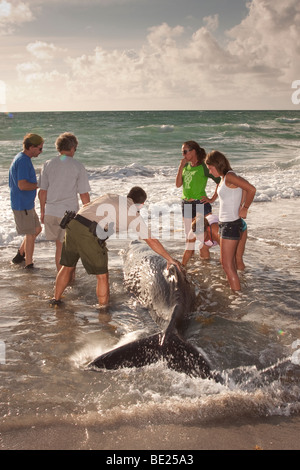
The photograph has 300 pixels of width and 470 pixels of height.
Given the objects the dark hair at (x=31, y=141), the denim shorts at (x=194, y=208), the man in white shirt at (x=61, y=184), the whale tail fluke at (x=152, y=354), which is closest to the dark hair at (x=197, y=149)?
the denim shorts at (x=194, y=208)

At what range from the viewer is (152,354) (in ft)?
12.2

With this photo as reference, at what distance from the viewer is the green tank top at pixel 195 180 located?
646 cm

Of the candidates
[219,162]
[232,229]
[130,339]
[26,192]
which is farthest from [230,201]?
[26,192]

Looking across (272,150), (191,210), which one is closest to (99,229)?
(191,210)

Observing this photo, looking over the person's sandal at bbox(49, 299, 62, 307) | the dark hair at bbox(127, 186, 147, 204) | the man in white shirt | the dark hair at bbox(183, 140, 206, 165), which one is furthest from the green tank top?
the person's sandal at bbox(49, 299, 62, 307)

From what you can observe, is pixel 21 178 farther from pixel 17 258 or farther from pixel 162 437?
pixel 162 437

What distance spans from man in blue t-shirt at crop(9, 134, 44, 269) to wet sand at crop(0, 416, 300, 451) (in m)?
3.90

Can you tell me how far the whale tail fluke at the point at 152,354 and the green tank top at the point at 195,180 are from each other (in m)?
3.26

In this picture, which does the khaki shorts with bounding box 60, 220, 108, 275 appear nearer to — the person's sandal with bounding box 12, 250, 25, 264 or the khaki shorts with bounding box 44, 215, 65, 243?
the khaki shorts with bounding box 44, 215, 65, 243

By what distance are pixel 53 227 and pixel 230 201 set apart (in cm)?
247

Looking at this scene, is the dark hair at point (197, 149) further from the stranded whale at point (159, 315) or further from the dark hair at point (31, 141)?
the dark hair at point (31, 141)

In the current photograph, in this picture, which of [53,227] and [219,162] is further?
[53,227]
